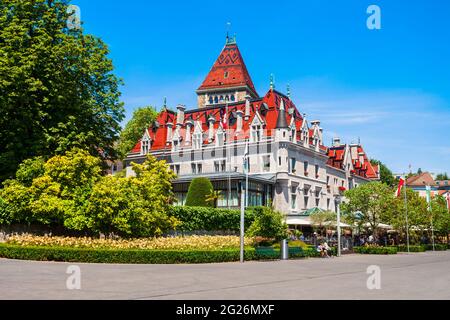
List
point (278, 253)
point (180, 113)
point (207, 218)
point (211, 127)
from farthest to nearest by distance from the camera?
point (180, 113) < point (211, 127) < point (207, 218) < point (278, 253)

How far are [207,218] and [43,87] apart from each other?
16894mm

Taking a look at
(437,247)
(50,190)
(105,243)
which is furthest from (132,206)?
(437,247)

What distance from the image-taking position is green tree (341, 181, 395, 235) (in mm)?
48375

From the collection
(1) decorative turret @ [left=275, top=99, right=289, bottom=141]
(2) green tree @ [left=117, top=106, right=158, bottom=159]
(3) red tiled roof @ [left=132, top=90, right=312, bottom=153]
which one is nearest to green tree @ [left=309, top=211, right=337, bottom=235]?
(1) decorative turret @ [left=275, top=99, right=289, bottom=141]

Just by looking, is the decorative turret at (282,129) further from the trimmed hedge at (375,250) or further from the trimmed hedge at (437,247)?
the trimmed hedge at (437,247)

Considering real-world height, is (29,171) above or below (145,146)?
below

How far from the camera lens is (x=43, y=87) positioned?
30.9 m

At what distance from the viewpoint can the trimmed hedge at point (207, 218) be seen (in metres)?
37.2

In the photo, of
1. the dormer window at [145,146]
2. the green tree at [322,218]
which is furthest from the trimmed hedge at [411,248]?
the dormer window at [145,146]

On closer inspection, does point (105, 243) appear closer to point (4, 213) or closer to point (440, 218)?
point (4, 213)

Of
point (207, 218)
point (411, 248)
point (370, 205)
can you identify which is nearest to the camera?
point (207, 218)

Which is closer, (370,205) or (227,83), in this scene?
(370,205)
